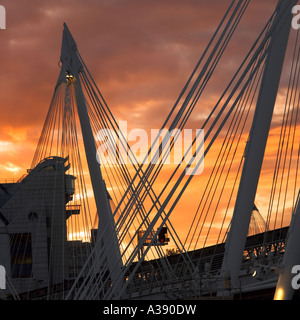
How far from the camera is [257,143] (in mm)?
28734

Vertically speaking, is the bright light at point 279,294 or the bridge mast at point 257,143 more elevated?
the bridge mast at point 257,143

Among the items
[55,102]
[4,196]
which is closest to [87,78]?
[55,102]

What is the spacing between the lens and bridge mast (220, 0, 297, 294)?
27109 millimetres

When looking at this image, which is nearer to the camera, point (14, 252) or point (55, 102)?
point (55, 102)

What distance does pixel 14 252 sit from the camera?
302 ft

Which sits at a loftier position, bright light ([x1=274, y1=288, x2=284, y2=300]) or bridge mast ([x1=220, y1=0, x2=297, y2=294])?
bridge mast ([x1=220, y1=0, x2=297, y2=294])

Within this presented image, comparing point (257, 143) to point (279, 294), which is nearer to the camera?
point (279, 294)

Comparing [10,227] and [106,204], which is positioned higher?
[10,227]

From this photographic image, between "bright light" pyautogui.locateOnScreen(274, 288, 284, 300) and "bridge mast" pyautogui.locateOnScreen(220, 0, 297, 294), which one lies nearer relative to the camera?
"bright light" pyautogui.locateOnScreen(274, 288, 284, 300)

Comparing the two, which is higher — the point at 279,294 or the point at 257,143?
the point at 257,143

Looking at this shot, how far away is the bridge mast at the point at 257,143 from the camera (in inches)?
1067
